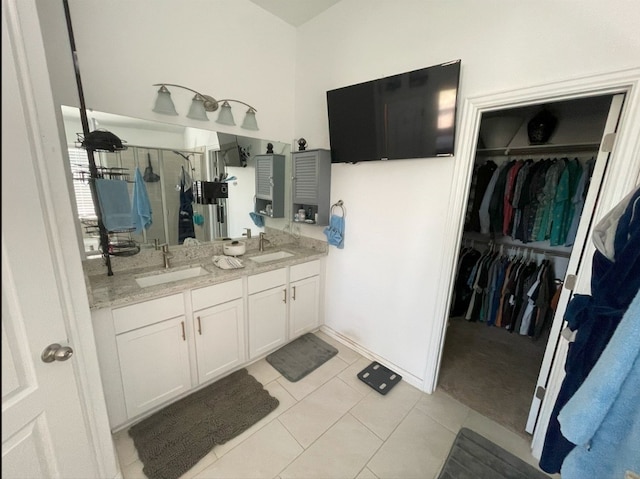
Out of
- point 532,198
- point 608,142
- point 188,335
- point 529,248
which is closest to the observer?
point 608,142

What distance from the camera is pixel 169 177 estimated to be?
215cm

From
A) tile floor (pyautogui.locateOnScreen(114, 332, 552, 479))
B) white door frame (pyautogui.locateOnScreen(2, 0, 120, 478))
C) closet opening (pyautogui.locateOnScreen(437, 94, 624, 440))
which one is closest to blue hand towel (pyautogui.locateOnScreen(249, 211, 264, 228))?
tile floor (pyautogui.locateOnScreen(114, 332, 552, 479))

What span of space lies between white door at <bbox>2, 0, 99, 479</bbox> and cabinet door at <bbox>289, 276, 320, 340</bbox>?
5.44 feet

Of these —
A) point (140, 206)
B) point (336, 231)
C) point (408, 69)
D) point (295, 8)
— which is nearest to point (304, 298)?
point (336, 231)

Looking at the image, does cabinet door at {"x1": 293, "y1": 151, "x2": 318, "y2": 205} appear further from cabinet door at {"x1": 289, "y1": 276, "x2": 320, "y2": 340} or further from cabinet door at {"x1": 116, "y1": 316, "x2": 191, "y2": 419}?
cabinet door at {"x1": 116, "y1": 316, "x2": 191, "y2": 419}

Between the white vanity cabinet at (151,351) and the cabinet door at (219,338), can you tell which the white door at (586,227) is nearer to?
the cabinet door at (219,338)

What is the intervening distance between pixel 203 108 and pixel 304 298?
6.01 ft

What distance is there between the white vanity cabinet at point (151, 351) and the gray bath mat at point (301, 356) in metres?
0.75

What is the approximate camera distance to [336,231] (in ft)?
8.46

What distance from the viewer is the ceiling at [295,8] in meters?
2.30

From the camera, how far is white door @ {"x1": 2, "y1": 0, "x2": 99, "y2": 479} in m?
0.92

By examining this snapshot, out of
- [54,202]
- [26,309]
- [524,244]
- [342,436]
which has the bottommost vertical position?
[342,436]

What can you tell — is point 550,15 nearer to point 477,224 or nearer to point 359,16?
point 359,16

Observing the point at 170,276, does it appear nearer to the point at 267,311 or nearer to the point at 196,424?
the point at 267,311
